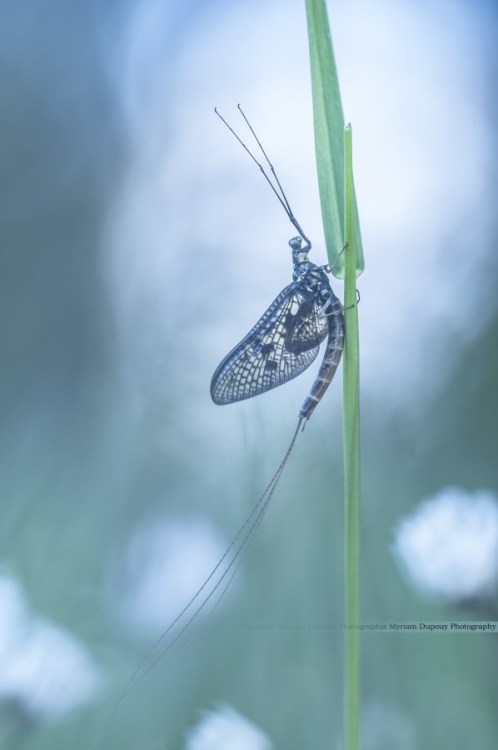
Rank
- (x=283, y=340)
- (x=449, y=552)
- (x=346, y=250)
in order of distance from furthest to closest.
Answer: (x=283, y=340) < (x=449, y=552) < (x=346, y=250)

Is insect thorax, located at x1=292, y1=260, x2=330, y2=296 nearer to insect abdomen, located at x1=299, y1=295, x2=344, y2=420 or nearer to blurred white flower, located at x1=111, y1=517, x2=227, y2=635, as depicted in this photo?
insect abdomen, located at x1=299, y1=295, x2=344, y2=420

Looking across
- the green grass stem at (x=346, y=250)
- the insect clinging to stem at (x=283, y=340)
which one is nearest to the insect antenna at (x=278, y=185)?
the insect clinging to stem at (x=283, y=340)

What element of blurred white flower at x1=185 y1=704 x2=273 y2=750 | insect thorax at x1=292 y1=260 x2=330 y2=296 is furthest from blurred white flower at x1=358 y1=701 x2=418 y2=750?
insect thorax at x1=292 y1=260 x2=330 y2=296

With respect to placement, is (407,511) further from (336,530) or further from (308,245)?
(308,245)

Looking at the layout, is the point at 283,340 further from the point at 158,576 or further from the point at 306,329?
the point at 158,576

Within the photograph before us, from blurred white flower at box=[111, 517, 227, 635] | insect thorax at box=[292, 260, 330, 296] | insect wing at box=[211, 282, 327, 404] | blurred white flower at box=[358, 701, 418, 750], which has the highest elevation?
Answer: insect thorax at box=[292, 260, 330, 296]

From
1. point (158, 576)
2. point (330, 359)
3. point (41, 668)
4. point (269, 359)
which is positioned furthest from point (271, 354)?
point (41, 668)

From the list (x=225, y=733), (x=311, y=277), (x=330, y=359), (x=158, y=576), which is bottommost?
(x=225, y=733)

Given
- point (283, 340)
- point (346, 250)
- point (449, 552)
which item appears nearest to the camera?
point (346, 250)
